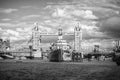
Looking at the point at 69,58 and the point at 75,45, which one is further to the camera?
the point at 75,45

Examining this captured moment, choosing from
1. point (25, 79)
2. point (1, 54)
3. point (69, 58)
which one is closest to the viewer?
point (25, 79)

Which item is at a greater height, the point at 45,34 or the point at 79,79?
the point at 45,34

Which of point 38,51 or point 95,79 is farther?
point 38,51

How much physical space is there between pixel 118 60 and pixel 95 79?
1500 inches

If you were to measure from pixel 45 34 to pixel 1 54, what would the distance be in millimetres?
45454

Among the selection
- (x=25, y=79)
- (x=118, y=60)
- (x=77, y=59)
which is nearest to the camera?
(x=25, y=79)

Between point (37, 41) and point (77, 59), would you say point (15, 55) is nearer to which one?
point (37, 41)

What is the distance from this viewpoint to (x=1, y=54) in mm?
173625

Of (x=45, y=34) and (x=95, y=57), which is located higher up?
(x=45, y=34)

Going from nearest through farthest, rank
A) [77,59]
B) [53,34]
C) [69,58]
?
1. [69,58]
2. [77,59]
3. [53,34]

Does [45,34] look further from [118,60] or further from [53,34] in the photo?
[118,60]

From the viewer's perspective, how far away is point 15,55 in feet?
636

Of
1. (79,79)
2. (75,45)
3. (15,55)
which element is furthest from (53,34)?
(79,79)

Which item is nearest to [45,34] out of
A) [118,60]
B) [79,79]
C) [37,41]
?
[37,41]
